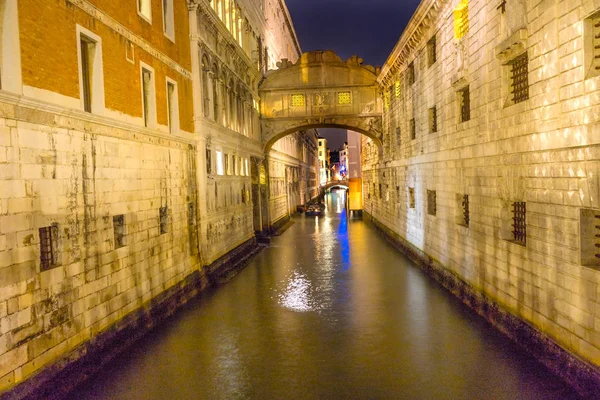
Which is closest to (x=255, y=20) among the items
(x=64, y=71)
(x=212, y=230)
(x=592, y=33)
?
(x=212, y=230)

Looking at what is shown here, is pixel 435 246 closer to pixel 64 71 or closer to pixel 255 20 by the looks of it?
pixel 64 71

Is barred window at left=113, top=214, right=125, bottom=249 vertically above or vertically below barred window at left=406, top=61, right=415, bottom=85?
below

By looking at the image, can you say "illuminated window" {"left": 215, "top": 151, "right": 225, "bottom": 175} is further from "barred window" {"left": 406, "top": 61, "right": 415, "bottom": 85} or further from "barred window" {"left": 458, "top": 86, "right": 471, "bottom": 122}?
"barred window" {"left": 458, "top": 86, "right": 471, "bottom": 122}

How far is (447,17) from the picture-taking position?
15.4 m

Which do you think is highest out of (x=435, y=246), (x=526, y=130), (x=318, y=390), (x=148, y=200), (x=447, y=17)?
(x=447, y=17)

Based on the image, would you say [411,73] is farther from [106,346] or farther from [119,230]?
[106,346]

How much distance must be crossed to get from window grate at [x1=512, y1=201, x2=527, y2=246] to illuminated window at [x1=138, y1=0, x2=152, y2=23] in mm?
10630

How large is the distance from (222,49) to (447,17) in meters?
9.99

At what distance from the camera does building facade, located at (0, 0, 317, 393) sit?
7.48 metres

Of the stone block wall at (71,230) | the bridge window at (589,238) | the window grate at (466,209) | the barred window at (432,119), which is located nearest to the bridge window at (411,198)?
the barred window at (432,119)

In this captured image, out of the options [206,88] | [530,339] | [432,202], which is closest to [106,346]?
[530,339]

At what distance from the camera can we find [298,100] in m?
31.2

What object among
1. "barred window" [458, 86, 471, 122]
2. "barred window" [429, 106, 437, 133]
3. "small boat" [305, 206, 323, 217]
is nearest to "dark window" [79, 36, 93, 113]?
"barred window" [458, 86, 471, 122]

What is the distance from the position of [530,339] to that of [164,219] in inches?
390
